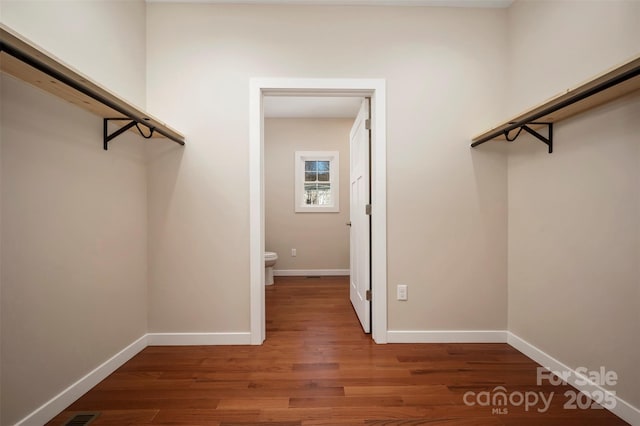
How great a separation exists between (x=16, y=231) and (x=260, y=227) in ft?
4.01

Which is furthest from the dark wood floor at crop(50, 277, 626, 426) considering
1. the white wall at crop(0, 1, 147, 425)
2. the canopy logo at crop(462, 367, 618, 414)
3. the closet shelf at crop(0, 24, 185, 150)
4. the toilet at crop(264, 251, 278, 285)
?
the toilet at crop(264, 251, 278, 285)

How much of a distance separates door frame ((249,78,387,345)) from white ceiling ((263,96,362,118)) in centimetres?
166

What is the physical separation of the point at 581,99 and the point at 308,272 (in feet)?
12.3

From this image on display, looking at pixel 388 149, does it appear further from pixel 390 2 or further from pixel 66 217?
pixel 66 217

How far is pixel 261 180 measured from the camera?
6.97ft

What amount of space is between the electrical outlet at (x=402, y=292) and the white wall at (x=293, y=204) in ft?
7.84

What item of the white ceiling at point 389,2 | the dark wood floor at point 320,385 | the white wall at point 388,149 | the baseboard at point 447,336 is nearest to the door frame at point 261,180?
the white wall at point 388,149

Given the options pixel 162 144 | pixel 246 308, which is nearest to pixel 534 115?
pixel 246 308

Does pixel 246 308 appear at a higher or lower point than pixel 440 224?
lower

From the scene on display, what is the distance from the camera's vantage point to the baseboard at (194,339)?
2.08m

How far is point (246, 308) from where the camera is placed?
2.10 m

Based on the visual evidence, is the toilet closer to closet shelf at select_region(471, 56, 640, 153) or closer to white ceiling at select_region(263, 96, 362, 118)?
white ceiling at select_region(263, 96, 362, 118)

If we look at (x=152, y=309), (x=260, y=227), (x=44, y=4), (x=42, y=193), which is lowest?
(x=152, y=309)

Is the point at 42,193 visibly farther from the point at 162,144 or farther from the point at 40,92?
the point at 162,144
